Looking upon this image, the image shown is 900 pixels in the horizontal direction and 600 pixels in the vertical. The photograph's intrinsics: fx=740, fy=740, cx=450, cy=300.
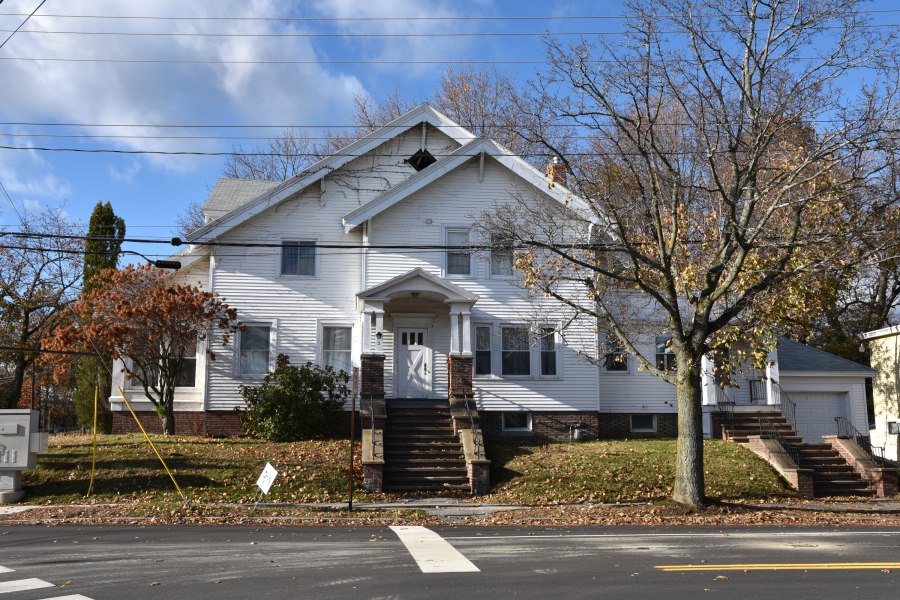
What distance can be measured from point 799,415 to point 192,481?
1858 centimetres

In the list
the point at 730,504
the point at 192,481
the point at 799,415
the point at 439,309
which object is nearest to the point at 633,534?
the point at 730,504

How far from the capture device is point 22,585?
26.0ft

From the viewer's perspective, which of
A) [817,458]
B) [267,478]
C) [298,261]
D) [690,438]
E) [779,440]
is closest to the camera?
[267,478]

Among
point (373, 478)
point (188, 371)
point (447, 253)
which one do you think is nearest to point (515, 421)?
point (447, 253)

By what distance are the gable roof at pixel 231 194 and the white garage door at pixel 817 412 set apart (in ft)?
63.6

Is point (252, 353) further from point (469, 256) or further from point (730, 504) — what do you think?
point (730, 504)

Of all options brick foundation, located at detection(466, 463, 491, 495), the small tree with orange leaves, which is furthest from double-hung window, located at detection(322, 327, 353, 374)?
brick foundation, located at detection(466, 463, 491, 495)

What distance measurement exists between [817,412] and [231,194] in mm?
21416

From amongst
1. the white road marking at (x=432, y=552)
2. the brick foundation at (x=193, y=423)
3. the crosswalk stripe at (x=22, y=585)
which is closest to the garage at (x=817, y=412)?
the white road marking at (x=432, y=552)

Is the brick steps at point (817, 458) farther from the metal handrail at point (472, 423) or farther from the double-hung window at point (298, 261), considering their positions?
the double-hung window at point (298, 261)

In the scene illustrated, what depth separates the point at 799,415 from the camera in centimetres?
2395

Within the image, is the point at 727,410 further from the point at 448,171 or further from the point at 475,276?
the point at 448,171

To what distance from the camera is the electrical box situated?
16328 mm

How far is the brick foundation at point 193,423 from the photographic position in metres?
22.5
